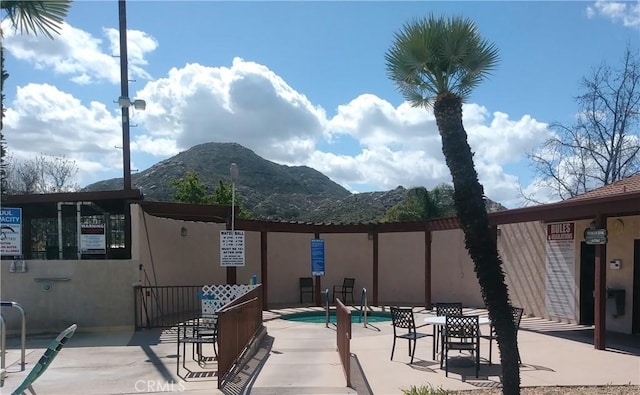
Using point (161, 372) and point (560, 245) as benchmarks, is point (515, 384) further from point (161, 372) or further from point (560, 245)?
point (560, 245)

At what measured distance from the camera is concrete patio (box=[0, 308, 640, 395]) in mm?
6320

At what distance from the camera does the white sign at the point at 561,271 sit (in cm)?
1179

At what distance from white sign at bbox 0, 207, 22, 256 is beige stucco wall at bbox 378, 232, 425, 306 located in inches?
426

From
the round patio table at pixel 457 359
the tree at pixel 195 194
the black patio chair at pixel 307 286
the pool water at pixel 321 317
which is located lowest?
the pool water at pixel 321 317

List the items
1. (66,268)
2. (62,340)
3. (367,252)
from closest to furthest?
(62,340)
(66,268)
(367,252)

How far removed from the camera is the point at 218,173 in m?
54.0

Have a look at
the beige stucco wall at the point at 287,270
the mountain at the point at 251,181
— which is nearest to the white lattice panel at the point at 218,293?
the beige stucco wall at the point at 287,270

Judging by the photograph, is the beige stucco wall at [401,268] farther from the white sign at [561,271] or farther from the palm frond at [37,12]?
the palm frond at [37,12]

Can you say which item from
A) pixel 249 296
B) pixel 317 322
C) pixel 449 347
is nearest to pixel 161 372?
pixel 249 296

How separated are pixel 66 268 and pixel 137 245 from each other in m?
1.52

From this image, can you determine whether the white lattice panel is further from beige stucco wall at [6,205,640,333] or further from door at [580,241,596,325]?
door at [580,241,596,325]

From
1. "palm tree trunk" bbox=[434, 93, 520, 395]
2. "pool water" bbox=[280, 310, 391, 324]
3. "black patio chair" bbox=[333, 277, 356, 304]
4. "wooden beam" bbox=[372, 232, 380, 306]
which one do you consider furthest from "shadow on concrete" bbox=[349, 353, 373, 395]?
"black patio chair" bbox=[333, 277, 356, 304]

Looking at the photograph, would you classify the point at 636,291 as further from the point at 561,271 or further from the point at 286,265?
the point at 286,265

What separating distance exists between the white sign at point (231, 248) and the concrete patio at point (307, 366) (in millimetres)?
2106
